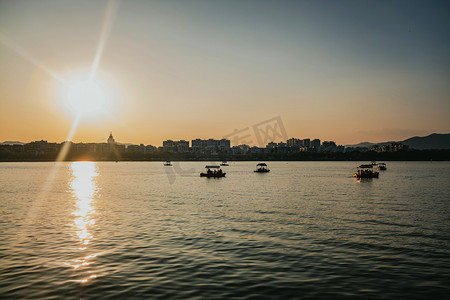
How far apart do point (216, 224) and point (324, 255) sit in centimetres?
1282

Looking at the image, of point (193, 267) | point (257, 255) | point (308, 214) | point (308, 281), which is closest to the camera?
point (308, 281)

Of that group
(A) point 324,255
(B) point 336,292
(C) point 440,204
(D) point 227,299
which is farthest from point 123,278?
(C) point 440,204

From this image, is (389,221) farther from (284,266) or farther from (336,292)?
(336,292)

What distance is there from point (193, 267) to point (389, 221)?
76.9 ft

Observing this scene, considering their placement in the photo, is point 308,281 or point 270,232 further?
point 270,232

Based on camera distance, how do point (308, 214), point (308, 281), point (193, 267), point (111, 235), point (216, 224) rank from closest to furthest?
point (308, 281)
point (193, 267)
point (111, 235)
point (216, 224)
point (308, 214)

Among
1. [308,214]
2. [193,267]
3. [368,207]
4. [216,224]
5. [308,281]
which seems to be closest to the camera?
[308,281]

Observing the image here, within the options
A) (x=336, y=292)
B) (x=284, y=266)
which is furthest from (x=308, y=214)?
(x=336, y=292)

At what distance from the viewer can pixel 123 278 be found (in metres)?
17.0

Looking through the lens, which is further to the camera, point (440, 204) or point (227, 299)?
point (440, 204)

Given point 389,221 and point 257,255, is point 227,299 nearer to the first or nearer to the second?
point 257,255

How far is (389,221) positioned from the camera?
33.6 meters

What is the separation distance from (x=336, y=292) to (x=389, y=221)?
21.6 m

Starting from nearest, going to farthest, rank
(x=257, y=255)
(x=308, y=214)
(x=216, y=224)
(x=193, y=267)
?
(x=193, y=267)
(x=257, y=255)
(x=216, y=224)
(x=308, y=214)
